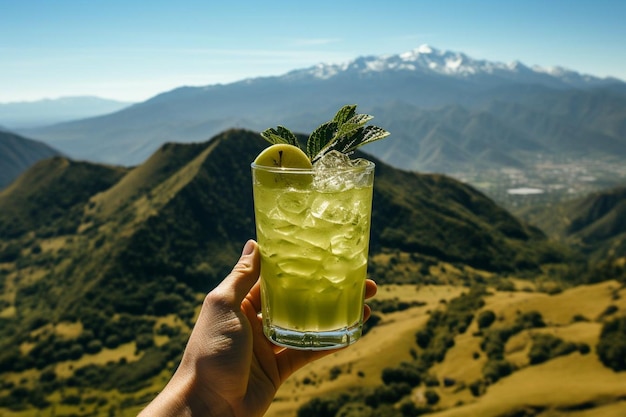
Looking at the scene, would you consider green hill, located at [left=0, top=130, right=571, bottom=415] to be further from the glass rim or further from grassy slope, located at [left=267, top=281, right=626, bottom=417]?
the glass rim

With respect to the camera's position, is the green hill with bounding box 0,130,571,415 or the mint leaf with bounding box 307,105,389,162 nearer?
the mint leaf with bounding box 307,105,389,162

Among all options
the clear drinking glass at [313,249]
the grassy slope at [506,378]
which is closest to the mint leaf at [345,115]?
the clear drinking glass at [313,249]

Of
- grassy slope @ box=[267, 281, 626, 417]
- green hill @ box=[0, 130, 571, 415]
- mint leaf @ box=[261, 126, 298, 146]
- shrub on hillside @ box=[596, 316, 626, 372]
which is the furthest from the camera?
green hill @ box=[0, 130, 571, 415]

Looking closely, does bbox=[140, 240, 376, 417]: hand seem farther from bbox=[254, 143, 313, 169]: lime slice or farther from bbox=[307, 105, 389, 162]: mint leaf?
bbox=[307, 105, 389, 162]: mint leaf

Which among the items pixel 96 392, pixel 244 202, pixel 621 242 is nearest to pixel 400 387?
pixel 96 392

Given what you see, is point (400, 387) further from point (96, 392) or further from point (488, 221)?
point (488, 221)

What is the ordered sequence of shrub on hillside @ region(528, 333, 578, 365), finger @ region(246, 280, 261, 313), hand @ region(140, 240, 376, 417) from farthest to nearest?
shrub on hillside @ region(528, 333, 578, 365)
finger @ region(246, 280, 261, 313)
hand @ region(140, 240, 376, 417)

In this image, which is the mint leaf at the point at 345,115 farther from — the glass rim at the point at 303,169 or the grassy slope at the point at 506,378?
the grassy slope at the point at 506,378

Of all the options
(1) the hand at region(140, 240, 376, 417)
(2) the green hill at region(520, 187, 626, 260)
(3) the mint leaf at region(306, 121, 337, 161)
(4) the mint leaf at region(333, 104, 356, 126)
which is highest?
(4) the mint leaf at region(333, 104, 356, 126)

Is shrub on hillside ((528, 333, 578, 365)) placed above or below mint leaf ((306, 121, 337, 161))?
below

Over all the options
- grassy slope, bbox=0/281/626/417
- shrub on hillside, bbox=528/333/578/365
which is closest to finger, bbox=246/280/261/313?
grassy slope, bbox=0/281/626/417
